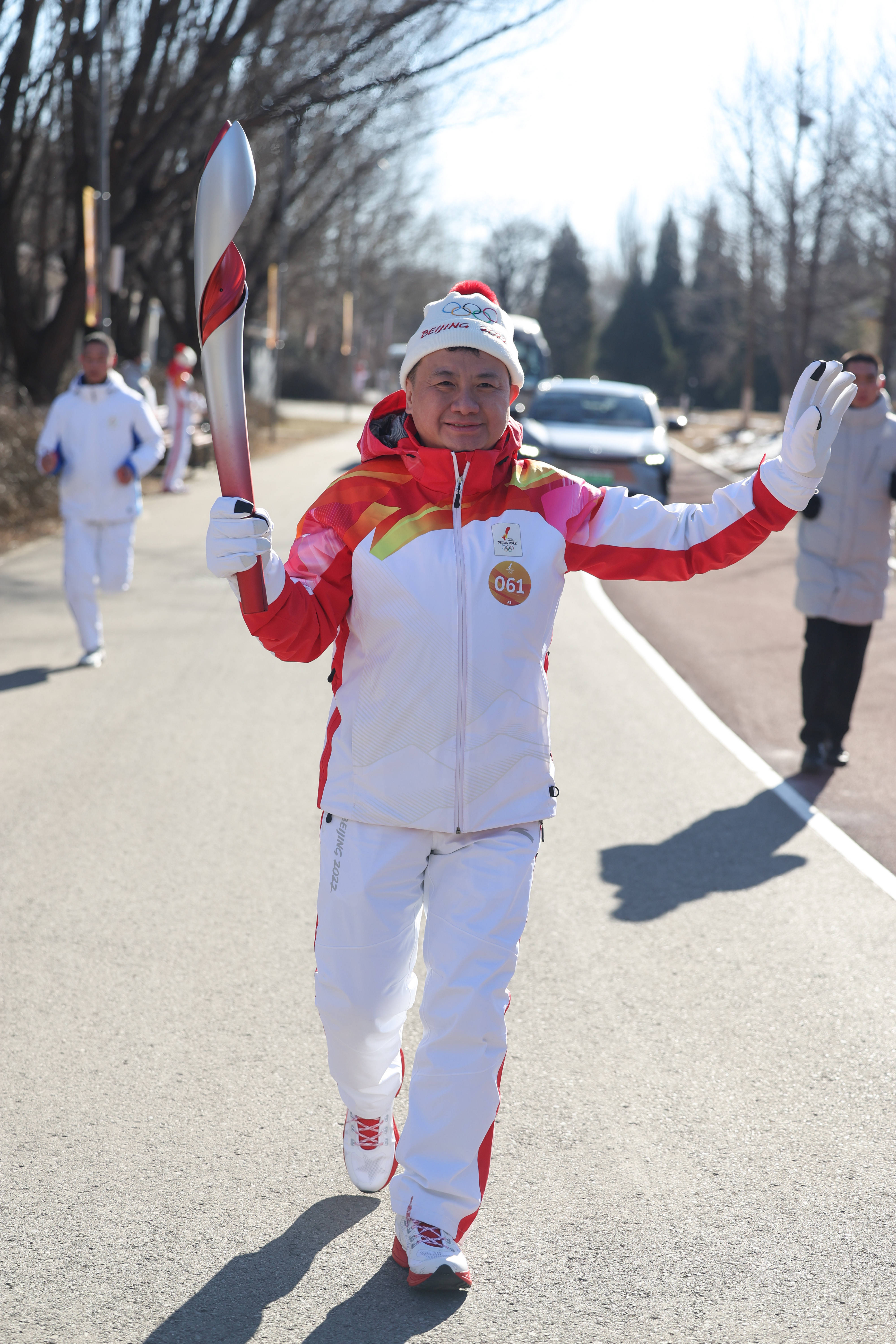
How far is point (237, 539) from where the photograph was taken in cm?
293

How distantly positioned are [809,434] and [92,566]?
734 centimetres

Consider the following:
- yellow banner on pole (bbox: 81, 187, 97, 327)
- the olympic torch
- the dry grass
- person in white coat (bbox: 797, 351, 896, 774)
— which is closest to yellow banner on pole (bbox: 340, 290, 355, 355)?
the dry grass

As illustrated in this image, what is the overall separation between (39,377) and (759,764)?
15.9 meters

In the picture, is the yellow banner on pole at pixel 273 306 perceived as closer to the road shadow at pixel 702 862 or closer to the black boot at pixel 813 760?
the black boot at pixel 813 760

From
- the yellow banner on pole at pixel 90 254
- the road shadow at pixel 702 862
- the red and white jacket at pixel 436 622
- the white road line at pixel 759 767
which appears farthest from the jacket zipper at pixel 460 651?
the yellow banner on pole at pixel 90 254

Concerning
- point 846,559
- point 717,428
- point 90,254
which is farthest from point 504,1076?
point 717,428

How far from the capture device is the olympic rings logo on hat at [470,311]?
11.1 ft

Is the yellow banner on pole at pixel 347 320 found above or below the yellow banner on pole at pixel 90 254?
below

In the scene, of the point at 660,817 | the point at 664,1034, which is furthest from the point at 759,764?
the point at 664,1034

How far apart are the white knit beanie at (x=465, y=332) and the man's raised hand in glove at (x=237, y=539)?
2.04 feet

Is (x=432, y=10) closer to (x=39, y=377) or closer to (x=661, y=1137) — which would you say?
(x=39, y=377)

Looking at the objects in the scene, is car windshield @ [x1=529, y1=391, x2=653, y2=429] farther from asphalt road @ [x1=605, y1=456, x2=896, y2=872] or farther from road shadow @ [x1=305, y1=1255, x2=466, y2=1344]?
road shadow @ [x1=305, y1=1255, x2=466, y2=1344]

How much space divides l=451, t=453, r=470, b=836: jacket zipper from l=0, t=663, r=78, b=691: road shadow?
6.59 metres

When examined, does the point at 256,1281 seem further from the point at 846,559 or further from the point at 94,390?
the point at 94,390
